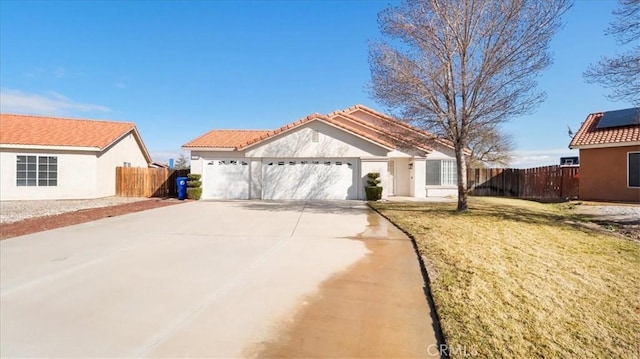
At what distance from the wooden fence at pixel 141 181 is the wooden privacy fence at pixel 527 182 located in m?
20.1

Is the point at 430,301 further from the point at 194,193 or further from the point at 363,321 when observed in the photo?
the point at 194,193

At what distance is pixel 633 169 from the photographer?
15.2 meters

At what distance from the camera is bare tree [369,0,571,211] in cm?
1073

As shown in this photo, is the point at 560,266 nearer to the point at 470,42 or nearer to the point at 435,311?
the point at 435,311

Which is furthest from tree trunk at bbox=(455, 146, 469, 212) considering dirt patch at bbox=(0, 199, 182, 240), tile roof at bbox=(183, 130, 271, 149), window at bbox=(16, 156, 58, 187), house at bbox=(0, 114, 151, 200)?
window at bbox=(16, 156, 58, 187)

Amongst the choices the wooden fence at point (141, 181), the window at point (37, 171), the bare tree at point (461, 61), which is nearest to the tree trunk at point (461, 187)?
the bare tree at point (461, 61)

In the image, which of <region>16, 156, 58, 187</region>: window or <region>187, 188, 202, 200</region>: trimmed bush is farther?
<region>16, 156, 58, 187</region>: window

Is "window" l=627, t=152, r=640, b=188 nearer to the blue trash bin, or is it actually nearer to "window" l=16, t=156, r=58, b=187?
the blue trash bin

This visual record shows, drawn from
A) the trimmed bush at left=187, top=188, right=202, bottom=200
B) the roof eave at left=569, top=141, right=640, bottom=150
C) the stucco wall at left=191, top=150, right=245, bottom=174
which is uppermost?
the roof eave at left=569, top=141, right=640, bottom=150

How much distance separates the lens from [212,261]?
19.1 ft

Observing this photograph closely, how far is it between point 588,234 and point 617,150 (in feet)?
36.9

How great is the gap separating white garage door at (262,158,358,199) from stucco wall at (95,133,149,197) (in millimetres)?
10114

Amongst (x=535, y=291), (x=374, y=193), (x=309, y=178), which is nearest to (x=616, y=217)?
(x=374, y=193)
